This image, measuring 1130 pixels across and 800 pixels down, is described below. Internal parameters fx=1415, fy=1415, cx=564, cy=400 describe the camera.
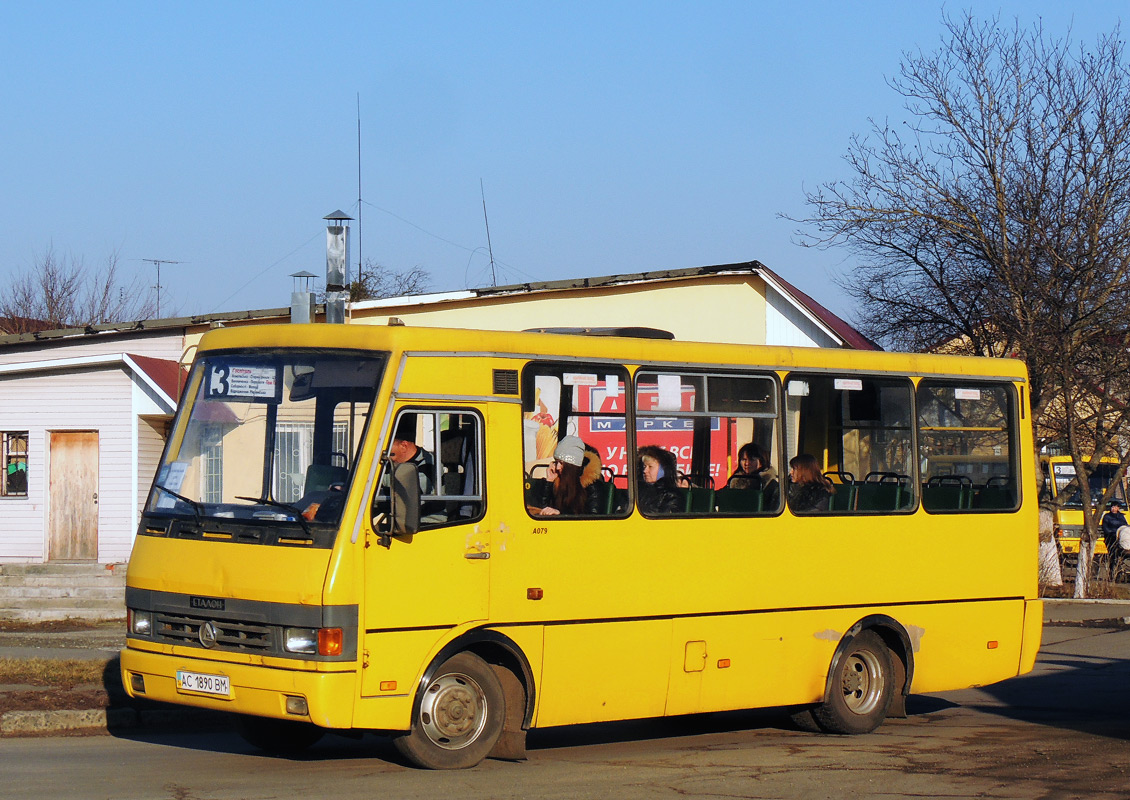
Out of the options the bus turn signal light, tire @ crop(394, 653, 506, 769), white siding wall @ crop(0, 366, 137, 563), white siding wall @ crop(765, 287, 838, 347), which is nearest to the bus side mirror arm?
the bus turn signal light

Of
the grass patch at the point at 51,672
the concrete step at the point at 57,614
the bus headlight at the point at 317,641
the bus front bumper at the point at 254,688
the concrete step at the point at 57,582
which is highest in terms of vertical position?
the bus headlight at the point at 317,641

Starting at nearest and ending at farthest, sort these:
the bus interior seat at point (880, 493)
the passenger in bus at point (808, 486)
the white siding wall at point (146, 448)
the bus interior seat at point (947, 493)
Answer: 1. the passenger in bus at point (808, 486)
2. the bus interior seat at point (880, 493)
3. the bus interior seat at point (947, 493)
4. the white siding wall at point (146, 448)

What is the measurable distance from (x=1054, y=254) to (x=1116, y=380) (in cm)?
236

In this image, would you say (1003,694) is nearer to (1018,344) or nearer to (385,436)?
(385,436)

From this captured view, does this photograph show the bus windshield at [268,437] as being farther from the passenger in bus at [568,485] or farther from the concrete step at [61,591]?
the concrete step at [61,591]

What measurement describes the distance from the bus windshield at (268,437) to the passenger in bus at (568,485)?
135 centimetres

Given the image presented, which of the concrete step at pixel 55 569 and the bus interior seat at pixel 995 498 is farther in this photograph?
the concrete step at pixel 55 569

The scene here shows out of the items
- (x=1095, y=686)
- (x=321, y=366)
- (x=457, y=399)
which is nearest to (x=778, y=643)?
(x=457, y=399)

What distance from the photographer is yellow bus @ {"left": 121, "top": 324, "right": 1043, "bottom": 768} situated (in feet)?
27.4

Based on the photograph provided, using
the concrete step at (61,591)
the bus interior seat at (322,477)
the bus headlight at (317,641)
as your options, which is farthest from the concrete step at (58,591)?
the bus headlight at (317,641)

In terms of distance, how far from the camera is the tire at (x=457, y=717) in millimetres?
8648

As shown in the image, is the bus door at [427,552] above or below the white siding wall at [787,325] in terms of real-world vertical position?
below

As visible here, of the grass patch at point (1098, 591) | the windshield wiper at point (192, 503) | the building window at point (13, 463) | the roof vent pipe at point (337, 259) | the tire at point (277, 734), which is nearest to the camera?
the windshield wiper at point (192, 503)

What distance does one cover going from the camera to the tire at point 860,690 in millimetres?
11047
